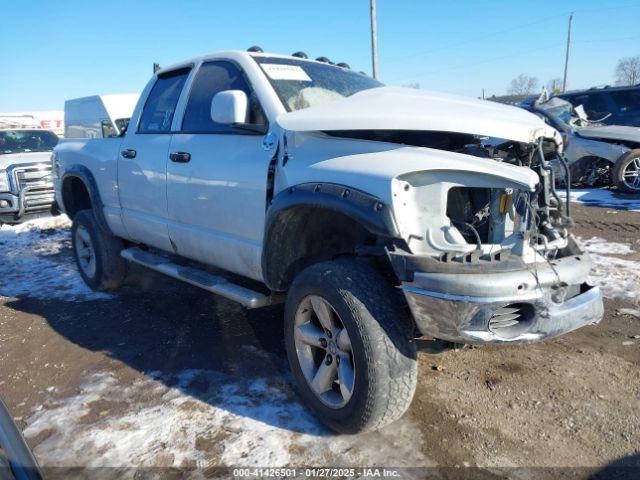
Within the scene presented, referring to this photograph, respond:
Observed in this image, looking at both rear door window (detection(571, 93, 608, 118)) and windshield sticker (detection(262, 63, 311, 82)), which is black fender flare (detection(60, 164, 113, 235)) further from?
rear door window (detection(571, 93, 608, 118))

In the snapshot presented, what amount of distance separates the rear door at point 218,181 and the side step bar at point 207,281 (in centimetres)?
11

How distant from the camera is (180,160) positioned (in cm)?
366

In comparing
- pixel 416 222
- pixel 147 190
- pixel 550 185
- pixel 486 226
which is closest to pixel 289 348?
pixel 416 222

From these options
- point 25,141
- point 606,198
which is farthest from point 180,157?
point 25,141

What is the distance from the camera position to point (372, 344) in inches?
92.7

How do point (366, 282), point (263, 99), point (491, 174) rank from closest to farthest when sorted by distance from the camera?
point (491, 174)
point (366, 282)
point (263, 99)

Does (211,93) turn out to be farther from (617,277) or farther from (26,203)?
(26,203)

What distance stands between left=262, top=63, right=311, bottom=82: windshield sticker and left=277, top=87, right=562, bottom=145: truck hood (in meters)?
0.50

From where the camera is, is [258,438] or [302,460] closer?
[302,460]

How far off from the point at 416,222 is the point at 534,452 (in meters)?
1.27

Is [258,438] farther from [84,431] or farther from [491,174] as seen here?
[491,174]

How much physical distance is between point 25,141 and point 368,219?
433 inches

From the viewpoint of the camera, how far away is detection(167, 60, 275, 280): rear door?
312 cm

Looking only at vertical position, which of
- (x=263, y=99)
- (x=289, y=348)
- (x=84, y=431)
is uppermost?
(x=263, y=99)
